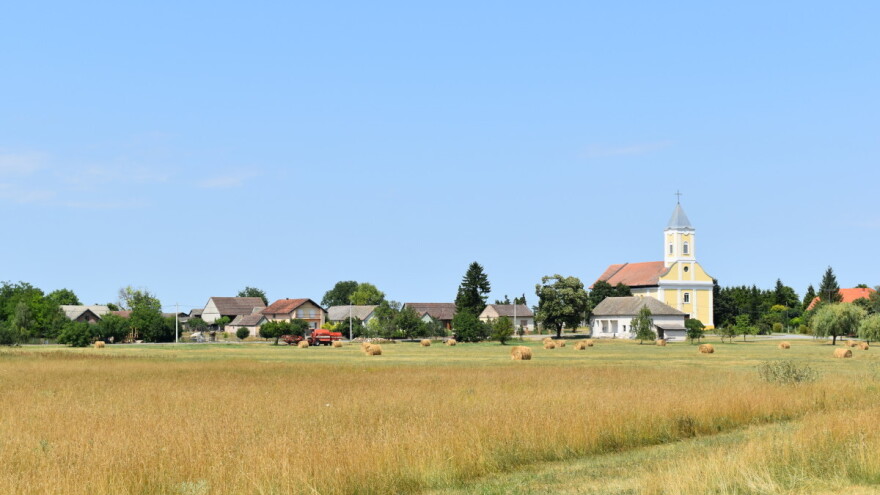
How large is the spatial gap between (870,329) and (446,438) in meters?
74.7

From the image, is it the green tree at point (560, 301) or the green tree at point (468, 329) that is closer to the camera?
the green tree at point (468, 329)

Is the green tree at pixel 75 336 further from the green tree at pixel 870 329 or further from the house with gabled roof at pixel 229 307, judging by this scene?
the house with gabled roof at pixel 229 307

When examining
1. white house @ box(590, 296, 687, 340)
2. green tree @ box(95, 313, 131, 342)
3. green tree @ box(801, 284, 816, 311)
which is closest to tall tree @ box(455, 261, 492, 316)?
white house @ box(590, 296, 687, 340)

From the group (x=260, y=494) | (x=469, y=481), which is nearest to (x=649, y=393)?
(x=469, y=481)

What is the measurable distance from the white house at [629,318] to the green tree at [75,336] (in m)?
64.2

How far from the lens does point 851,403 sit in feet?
83.4

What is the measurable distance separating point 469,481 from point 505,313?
16635cm

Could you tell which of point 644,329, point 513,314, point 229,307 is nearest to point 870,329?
point 644,329

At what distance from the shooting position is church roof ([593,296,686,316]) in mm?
118938

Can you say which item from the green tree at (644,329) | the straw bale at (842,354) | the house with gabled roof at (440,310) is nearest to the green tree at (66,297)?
the house with gabled roof at (440,310)

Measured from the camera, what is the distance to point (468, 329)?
346ft

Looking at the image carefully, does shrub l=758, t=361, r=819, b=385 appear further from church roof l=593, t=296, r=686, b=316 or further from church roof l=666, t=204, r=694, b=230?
church roof l=666, t=204, r=694, b=230

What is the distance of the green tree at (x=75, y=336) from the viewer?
96125 mm

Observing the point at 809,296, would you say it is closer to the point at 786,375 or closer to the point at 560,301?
the point at 560,301
